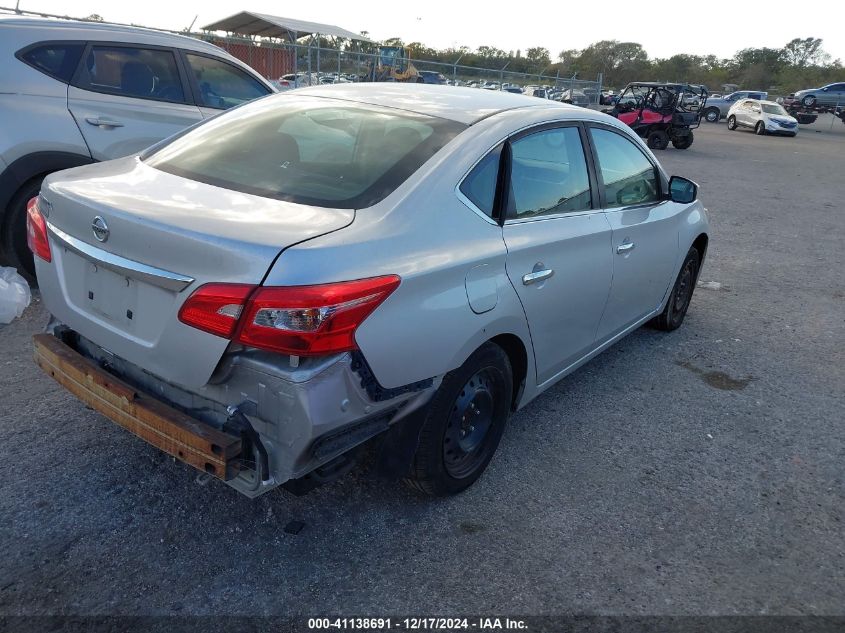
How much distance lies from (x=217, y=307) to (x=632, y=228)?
2667mm

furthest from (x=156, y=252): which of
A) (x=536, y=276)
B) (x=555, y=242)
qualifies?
(x=555, y=242)

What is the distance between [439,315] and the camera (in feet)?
8.23

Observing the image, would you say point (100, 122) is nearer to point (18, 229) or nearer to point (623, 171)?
point (18, 229)

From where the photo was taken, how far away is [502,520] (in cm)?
296

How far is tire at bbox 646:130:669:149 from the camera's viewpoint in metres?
20.9

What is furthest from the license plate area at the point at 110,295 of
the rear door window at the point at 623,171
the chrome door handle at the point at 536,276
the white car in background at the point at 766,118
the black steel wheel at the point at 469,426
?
the white car in background at the point at 766,118

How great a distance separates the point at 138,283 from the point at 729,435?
3.23m

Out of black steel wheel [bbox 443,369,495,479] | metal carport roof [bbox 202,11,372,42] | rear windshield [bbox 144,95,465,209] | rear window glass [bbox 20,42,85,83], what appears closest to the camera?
rear windshield [bbox 144,95,465,209]

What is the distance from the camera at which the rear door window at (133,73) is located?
5270mm

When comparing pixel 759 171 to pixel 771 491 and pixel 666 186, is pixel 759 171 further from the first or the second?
pixel 771 491

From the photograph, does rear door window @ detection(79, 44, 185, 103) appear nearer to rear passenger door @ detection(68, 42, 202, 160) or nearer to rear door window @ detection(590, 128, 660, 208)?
rear passenger door @ detection(68, 42, 202, 160)

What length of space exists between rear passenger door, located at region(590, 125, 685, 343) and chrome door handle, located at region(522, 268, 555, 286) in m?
0.74

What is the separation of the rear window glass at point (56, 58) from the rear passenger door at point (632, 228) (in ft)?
12.8

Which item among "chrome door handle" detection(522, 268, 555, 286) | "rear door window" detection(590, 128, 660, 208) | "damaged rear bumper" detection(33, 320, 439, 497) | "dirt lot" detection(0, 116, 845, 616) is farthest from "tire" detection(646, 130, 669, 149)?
"damaged rear bumper" detection(33, 320, 439, 497)
